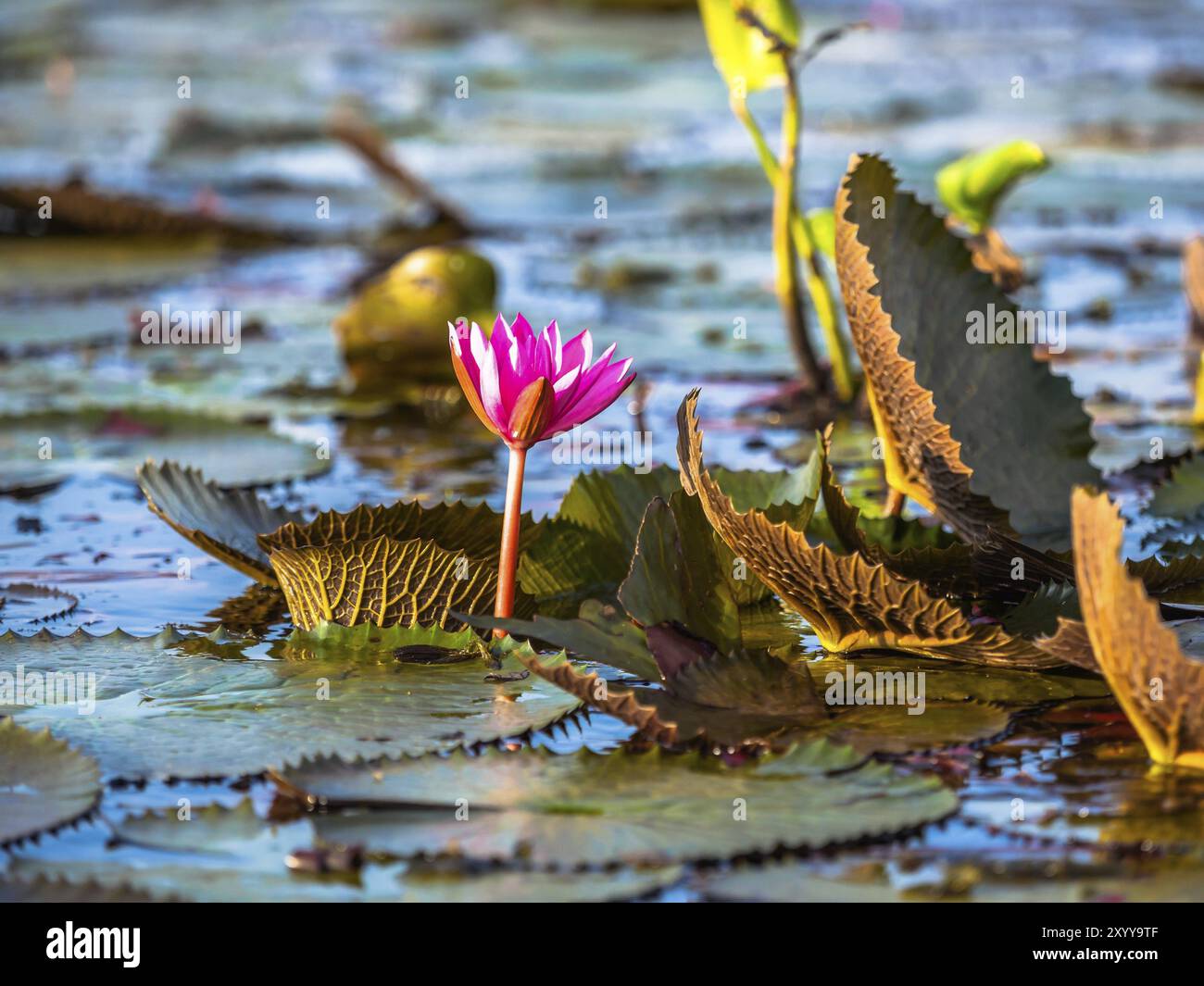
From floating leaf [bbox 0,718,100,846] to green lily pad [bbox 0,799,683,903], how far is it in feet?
0.09

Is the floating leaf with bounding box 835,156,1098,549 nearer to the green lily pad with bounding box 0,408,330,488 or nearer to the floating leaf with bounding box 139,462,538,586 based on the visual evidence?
the floating leaf with bounding box 139,462,538,586

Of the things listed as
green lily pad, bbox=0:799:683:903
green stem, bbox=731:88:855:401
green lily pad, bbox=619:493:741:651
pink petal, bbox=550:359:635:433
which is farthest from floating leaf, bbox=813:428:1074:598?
green stem, bbox=731:88:855:401

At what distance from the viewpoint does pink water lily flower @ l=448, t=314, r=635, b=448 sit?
206 cm

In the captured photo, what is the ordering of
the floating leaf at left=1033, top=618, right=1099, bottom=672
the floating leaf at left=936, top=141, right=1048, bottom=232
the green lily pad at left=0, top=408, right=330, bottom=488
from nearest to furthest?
the floating leaf at left=1033, top=618, right=1099, bottom=672, the floating leaf at left=936, top=141, right=1048, bottom=232, the green lily pad at left=0, top=408, right=330, bottom=488

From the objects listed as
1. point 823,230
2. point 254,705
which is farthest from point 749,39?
point 254,705

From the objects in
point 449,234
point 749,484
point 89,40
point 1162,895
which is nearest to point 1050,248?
point 449,234

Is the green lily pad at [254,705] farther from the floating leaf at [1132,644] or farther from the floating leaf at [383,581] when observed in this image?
the floating leaf at [1132,644]

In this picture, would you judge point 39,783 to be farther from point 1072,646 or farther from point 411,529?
point 1072,646

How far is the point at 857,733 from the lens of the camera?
2.00 m

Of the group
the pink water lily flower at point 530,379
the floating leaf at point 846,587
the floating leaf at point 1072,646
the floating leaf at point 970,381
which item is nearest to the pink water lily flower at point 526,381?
the pink water lily flower at point 530,379

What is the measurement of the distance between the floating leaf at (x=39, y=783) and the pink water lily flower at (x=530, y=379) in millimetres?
589

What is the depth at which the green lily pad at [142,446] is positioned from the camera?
3.48 meters

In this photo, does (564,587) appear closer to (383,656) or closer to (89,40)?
(383,656)

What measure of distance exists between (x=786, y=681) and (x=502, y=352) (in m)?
0.49
